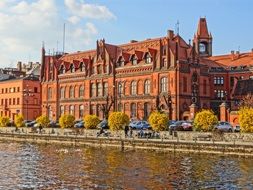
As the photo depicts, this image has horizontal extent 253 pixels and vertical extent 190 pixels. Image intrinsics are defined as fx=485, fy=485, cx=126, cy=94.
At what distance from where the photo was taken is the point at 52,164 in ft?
147

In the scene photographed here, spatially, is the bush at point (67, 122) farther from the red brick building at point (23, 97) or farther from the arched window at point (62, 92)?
the red brick building at point (23, 97)

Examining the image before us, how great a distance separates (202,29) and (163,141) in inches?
3215

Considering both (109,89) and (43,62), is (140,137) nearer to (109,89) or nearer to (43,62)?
(109,89)

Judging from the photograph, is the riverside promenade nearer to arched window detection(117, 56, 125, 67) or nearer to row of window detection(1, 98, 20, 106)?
arched window detection(117, 56, 125, 67)

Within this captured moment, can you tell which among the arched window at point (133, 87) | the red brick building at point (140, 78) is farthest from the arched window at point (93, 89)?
the arched window at point (133, 87)

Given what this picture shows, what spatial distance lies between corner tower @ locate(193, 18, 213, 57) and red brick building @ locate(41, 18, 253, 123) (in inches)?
391

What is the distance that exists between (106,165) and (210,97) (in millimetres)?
60743

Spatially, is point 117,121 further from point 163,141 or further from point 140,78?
point 140,78

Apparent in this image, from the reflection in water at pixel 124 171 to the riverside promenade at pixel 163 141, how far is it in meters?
2.69

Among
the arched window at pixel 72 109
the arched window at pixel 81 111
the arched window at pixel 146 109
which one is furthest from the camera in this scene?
the arched window at pixel 72 109

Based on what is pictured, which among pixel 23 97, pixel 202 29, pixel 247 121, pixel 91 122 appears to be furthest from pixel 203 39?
pixel 247 121

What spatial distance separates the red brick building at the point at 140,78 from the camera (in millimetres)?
91500

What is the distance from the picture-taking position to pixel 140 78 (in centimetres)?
9725

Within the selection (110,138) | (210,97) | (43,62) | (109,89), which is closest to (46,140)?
(110,138)
